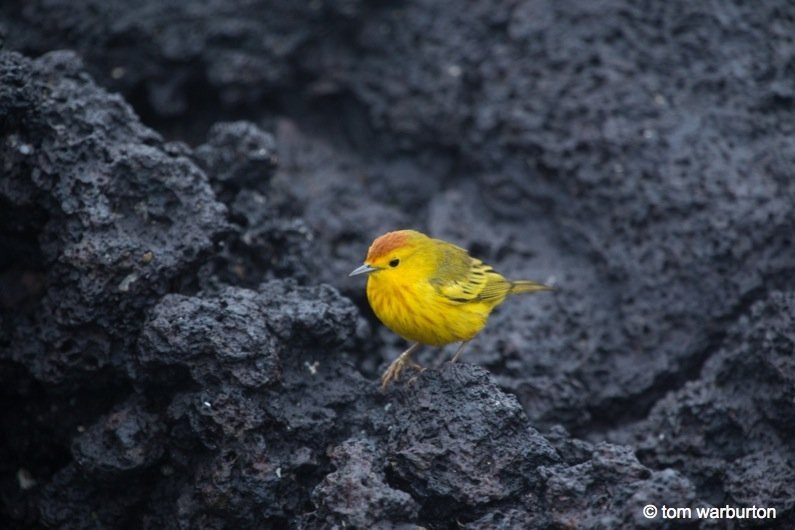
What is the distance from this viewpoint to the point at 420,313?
5070mm

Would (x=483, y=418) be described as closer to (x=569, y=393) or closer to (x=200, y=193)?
(x=569, y=393)

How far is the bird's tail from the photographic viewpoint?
5.77 m

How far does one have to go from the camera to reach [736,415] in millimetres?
5004

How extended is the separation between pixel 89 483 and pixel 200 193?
1.72 m

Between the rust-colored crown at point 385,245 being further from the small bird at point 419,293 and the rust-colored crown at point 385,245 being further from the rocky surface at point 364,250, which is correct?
the rocky surface at point 364,250

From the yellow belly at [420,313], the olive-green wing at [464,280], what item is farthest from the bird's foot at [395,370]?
the olive-green wing at [464,280]

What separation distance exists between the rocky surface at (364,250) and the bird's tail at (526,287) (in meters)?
0.27

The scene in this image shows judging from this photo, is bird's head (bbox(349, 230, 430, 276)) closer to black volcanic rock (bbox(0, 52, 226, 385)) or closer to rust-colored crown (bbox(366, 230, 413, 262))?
rust-colored crown (bbox(366, 230, 413, 262))

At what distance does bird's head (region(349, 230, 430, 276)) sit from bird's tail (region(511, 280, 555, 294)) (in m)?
0.88

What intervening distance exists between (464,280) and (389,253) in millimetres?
537

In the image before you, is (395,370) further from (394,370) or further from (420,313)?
(420,313)

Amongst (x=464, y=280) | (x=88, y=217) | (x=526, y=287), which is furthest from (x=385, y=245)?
(x=88, y=217)

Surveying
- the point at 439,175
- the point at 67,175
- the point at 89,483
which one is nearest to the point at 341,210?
the point at 439,175

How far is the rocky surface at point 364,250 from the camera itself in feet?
14.4
